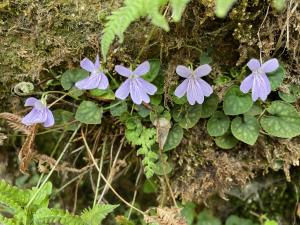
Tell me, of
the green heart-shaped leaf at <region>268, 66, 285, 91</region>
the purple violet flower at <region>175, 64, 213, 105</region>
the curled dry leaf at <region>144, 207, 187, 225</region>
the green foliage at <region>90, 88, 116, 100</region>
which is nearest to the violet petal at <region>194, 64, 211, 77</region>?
the purple violet flower at <region>175, 64, 213, 105</region>

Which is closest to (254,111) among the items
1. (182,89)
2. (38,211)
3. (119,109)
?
(182,89)

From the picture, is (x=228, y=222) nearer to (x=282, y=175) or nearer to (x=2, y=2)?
(x=282, y=175)

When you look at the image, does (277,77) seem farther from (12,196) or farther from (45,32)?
(12,196)

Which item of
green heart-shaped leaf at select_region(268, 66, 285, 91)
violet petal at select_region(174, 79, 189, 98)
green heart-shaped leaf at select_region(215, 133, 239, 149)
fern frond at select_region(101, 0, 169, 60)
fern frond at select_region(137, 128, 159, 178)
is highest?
fern frond at select_region(101, 0, 169, 60)

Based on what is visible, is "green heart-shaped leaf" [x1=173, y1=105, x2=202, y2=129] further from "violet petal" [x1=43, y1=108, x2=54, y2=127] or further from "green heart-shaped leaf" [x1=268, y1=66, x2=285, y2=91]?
"violet petal" [x1=43, y1=108, x2=54, y2=127]

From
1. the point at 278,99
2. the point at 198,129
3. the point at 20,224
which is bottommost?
the point at 20,224

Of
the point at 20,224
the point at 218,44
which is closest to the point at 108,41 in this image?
the point at 218,44
